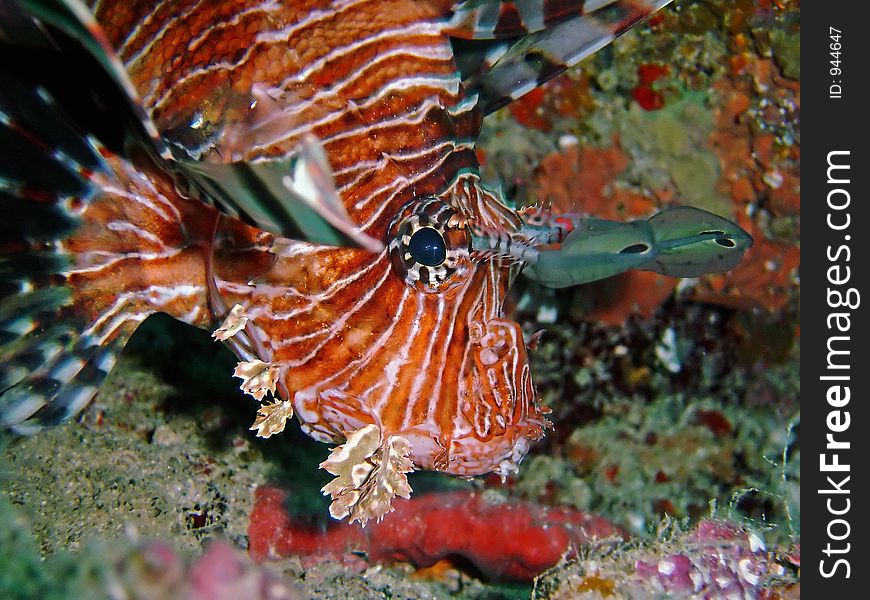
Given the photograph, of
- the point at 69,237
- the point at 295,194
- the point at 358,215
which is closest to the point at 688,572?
the point at 358,215

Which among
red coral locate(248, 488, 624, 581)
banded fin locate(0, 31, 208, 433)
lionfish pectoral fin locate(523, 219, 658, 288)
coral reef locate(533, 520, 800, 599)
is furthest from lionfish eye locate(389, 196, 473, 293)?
red coral locate(248, 488, 624, 581)

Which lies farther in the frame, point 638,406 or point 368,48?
point 638,406

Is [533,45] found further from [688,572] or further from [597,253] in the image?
[688,572]

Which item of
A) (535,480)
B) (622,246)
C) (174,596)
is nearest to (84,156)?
(174,596)

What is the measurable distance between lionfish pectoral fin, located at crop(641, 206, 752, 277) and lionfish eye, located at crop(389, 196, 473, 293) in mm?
692

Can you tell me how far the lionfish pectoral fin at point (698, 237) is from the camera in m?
2.29

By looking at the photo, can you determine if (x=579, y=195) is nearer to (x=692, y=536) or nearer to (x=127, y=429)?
(x=692, y=536)

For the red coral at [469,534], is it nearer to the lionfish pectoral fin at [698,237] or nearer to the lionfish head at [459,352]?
the lionfish head at [459,352]

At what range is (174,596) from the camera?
4.77 feet

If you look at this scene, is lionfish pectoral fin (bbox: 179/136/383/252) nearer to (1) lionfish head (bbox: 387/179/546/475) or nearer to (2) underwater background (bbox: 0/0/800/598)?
(1) lionfish head (bbox: 387/179/546/475)

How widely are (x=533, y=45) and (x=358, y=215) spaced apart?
53.4 inches

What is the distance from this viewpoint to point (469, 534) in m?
3.94

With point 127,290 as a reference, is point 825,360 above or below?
below

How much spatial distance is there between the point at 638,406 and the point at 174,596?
404 cm
